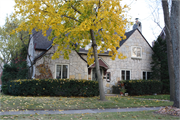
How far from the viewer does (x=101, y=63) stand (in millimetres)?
16625

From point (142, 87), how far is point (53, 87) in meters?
8.93

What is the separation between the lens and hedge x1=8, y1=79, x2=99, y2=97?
39.8 ft

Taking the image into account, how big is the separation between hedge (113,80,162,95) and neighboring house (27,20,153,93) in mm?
2230

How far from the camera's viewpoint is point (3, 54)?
2859 cm

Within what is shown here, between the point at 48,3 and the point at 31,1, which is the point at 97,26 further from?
the point at 31,1

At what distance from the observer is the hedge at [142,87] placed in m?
16.2

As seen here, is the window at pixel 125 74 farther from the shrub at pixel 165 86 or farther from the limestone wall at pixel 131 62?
the shrub at pixel 165 86

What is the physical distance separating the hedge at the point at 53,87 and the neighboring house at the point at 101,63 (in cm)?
179

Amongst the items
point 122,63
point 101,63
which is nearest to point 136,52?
point 122,63

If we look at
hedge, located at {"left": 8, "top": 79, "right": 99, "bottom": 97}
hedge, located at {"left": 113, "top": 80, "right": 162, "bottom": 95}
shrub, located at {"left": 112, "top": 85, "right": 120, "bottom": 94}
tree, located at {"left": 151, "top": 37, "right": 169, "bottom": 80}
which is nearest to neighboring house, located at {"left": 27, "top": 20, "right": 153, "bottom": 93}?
shrub, located at {"left": 112, "top": 85, "right": 120, "bottom": 94}

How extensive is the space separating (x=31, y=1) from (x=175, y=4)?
8295 mm

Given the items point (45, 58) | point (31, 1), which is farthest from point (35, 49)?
point (31, 1)

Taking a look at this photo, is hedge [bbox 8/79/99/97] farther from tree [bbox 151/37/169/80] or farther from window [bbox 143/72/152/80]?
tree [bbox 151/37/169/80]

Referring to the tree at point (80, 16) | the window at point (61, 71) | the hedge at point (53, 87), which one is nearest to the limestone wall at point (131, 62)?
the window at point (61, 71)
